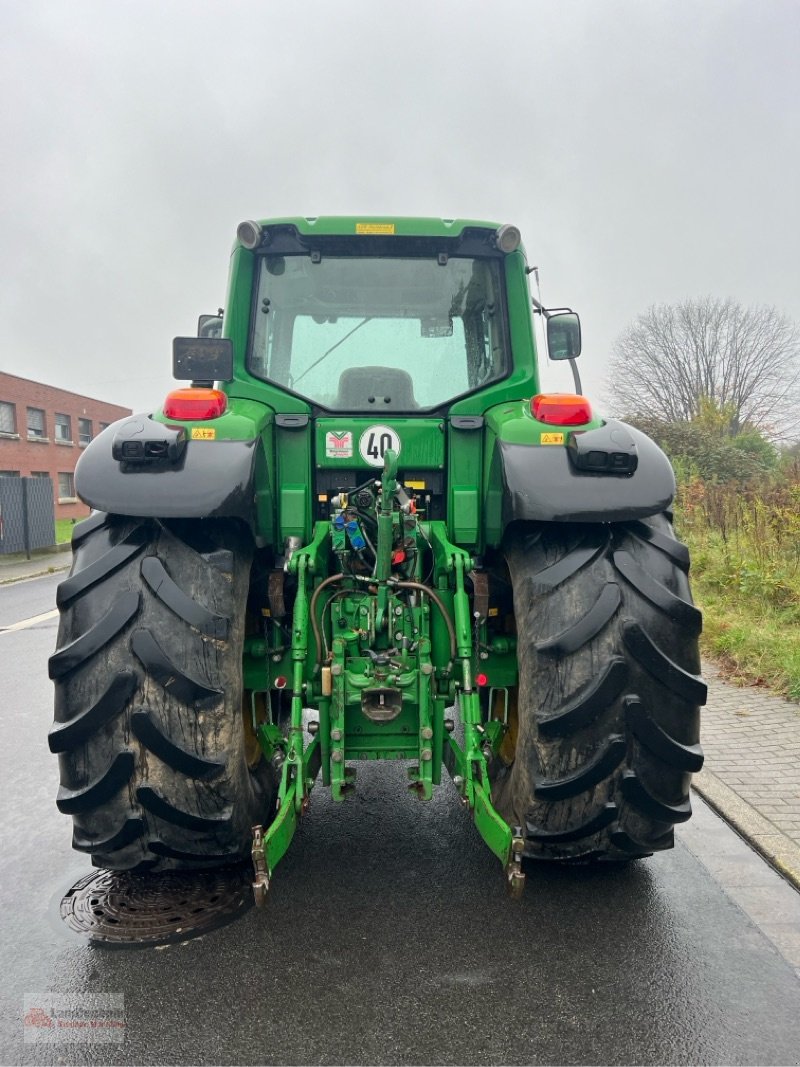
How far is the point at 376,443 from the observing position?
3238 millimetres

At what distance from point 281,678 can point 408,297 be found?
5.85 feet

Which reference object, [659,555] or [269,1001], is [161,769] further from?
[659,555]

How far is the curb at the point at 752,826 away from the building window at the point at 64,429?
39438mm

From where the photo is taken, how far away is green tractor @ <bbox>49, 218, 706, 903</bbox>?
247cm

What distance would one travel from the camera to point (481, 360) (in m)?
3.49

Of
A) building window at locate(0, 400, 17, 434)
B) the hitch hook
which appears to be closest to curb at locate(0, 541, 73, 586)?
the hitch hook

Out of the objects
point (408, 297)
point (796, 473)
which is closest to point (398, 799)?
point (408, 297)

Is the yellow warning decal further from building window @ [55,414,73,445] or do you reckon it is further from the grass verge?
building window @ [55,414,73,445]

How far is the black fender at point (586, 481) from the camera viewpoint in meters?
2.56

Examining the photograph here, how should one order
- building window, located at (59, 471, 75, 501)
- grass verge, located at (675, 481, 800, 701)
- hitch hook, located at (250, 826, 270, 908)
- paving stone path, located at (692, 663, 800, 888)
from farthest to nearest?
1. building window, located at (59, 471, 75, 501)
2. grass verge, located at (675, 481, 800, 701)
3. paving stone path, located at (692, 663, 800, 888)
4. hitch hook, located at (250, 826, 270, 908)

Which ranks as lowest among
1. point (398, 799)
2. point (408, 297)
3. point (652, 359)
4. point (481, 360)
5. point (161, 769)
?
point (398, 799)

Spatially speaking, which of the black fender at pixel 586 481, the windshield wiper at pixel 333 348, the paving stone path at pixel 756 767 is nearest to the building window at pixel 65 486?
the paving stone path at pixel 756 767

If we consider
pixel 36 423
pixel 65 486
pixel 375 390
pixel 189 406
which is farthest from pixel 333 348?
pixel 65 486

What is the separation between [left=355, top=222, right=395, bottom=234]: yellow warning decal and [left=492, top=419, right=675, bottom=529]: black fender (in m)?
1.24
